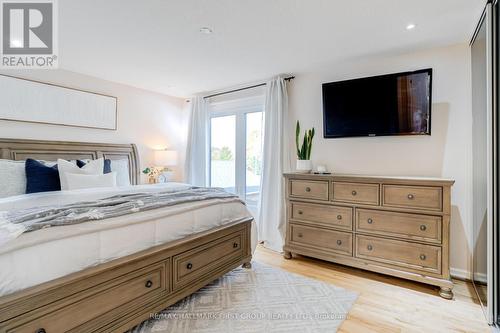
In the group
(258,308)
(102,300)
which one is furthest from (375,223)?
(102,300)

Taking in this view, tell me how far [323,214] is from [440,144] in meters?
1.45

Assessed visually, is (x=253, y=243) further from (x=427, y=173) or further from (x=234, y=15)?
(x=234, y=15)

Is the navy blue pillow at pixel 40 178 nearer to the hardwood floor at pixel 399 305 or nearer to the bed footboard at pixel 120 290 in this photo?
the bed footboard at pixel 120 290

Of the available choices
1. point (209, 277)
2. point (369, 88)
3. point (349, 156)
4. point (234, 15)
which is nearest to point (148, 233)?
point (209, 277)

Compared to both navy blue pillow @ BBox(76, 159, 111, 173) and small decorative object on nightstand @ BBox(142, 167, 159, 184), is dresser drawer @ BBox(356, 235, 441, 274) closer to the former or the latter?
navy blue pillow @ BBox(76, 159, 111, 173)

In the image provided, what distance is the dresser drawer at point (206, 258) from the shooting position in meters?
2.05

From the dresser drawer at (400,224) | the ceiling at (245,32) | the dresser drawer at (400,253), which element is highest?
the ceiling at (245,32)

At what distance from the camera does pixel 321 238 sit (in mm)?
3029

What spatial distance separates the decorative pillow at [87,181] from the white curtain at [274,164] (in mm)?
2048

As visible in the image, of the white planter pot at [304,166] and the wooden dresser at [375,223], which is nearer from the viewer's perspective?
the wooden dresser at [375,223]

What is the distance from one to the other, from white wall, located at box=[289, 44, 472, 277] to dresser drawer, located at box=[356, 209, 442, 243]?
55cm

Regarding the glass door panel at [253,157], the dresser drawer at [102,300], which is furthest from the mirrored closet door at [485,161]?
the glass door panel at [253,157]

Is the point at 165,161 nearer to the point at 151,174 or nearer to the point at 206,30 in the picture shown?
the point at 151,174

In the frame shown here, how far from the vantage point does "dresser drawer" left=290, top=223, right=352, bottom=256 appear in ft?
9.42
